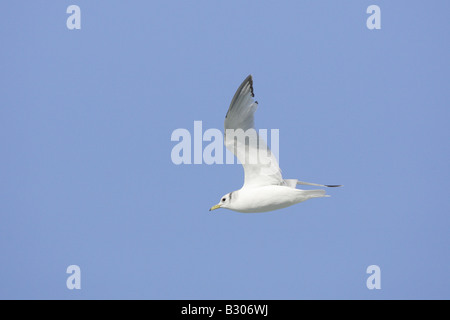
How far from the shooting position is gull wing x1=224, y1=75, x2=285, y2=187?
6797 mm

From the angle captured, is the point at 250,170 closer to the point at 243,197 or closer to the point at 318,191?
the point at 243,197

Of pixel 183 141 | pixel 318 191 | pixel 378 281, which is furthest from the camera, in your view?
pixel 378 281

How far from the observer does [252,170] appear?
700 centimetres

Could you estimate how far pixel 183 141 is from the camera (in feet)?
23.4

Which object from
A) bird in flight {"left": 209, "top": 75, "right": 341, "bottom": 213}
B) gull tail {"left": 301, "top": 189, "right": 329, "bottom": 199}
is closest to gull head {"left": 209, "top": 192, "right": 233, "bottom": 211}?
bird in flight {"left": 209, "top": 75, "right": 341, "bottom": 213}

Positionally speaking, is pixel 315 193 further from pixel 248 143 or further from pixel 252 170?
pixel 248 143

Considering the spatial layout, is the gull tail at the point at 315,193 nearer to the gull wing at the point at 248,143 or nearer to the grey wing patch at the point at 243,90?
the gull wing at the point at 248,143

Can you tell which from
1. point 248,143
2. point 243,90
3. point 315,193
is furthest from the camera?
point 248,143

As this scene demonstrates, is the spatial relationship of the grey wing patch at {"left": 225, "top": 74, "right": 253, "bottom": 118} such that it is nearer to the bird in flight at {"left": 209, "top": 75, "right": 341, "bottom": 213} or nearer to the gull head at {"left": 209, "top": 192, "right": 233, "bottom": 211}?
the bird in flight at {"left": 209, "top": 75, "right": 341, "bottom": 213}

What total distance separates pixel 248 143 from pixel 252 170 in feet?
0.94

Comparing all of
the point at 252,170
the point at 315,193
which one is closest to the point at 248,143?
the point at 252,170

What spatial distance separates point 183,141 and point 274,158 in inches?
37.4
